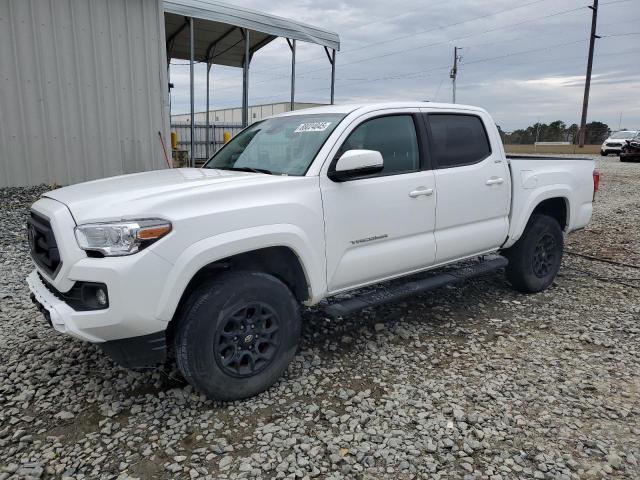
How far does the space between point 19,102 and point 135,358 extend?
7475 mm

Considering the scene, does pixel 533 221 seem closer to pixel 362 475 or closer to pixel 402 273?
pixel 402 273

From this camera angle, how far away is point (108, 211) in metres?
2.58

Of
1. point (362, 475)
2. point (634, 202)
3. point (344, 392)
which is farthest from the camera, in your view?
point (634, 202)

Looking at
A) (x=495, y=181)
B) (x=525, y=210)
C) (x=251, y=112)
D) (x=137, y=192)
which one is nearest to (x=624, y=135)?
(x=251, y=112)

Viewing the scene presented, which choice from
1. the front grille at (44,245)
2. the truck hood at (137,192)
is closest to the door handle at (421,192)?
the truck hood at (137,192)

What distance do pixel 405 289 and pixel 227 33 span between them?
1033 centimetres

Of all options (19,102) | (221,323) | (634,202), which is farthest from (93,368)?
(634,202)

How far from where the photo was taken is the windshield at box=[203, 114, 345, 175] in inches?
135

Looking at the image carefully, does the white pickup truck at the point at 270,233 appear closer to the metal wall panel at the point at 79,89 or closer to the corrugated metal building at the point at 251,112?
the metal wall panel at the point at 79,89

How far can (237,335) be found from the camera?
290 cm

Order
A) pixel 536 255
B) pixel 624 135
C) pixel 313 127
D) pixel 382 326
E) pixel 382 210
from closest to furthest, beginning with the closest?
pixel 382 210 → pixel 313 127 → pixel 382 326 → pixel 536 255 → pixel 624 135

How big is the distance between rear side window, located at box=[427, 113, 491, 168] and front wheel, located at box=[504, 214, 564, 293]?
1.03 m

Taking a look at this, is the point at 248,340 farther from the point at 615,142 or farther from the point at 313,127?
the point at 615,142

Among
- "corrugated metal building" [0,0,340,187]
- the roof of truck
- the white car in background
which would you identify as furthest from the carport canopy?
the white car in background
